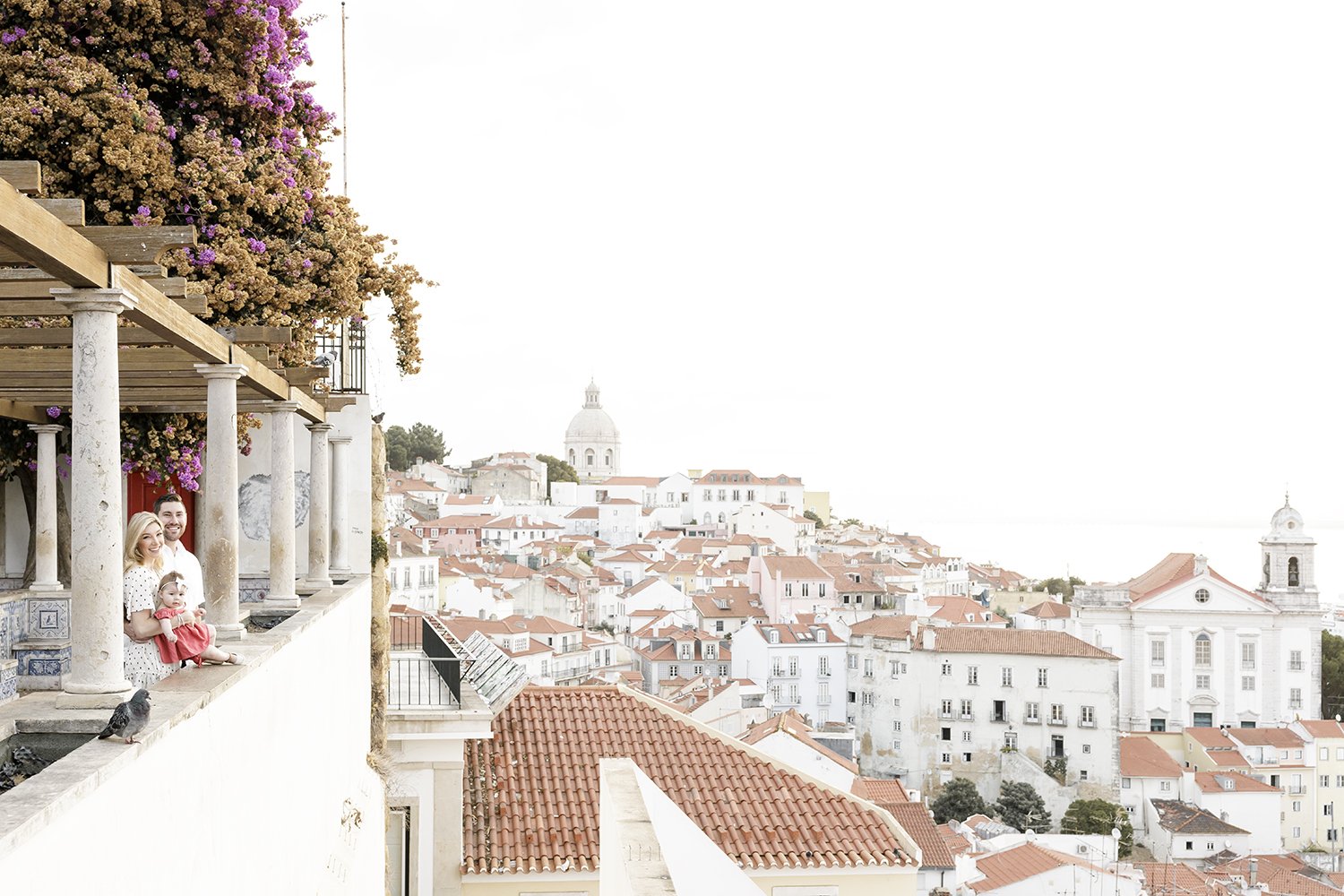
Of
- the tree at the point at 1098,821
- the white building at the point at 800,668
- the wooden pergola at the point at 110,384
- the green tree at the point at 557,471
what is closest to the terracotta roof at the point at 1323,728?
the tree at the point at 1098,821

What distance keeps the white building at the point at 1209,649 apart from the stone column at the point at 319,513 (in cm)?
6323

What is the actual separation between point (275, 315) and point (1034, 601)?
3350 inches

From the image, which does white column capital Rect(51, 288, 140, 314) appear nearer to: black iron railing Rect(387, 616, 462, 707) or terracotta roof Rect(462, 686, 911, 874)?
black iron railing Rect(387, 616, 462, 707)

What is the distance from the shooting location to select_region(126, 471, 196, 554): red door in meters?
8.96

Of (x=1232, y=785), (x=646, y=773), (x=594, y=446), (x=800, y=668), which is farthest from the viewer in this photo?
(x=594, y=446)

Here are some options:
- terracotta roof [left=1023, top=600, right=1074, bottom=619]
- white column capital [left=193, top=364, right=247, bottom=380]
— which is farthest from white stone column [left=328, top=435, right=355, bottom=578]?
terracotta roof [left=1023, top=600, right=1074, bottom=619]

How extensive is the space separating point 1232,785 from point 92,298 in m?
52.9

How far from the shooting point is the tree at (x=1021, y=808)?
49.0 metres

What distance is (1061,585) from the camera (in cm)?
9712

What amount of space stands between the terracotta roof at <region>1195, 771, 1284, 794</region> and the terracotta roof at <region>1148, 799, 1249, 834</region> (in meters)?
1.11

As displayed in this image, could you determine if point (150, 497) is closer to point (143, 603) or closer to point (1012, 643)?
point (143, 603)

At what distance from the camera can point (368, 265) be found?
30.2ft

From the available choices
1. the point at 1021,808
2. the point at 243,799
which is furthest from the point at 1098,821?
the point at 243,799

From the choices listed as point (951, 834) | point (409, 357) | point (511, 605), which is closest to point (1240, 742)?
point (951, 834)
